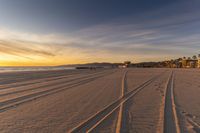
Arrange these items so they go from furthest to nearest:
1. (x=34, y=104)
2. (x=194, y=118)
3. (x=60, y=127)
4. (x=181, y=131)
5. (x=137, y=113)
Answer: (x=34, y=104) → (x=137, y=113) → (x=194, y=118) → (x=60, y=127) → (x=181, y=131)

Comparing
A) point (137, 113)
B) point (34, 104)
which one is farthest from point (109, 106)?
point (34, 104)

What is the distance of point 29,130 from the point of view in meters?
4.70

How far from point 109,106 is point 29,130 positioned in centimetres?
337

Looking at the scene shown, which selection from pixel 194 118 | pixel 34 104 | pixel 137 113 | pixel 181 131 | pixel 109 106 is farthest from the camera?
pixel 34 104

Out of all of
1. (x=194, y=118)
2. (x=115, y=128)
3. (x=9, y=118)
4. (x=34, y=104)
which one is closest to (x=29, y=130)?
(x=9, y=118)

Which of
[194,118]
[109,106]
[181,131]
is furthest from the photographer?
[109,106]

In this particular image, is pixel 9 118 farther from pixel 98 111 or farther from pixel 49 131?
pixel 98 111

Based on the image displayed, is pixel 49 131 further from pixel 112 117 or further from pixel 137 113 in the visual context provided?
pixel 137 113

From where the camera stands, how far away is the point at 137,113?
6.25 m

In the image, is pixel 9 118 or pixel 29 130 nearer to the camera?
pixel 29 130

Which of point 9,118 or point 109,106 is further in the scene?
point 109,106

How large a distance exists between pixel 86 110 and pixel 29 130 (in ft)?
7.85

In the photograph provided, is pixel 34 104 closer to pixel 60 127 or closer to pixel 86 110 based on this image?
pixel 86 110

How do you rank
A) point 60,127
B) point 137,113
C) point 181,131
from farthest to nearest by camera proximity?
point 137,113 → point 60,127 → point 181,131
